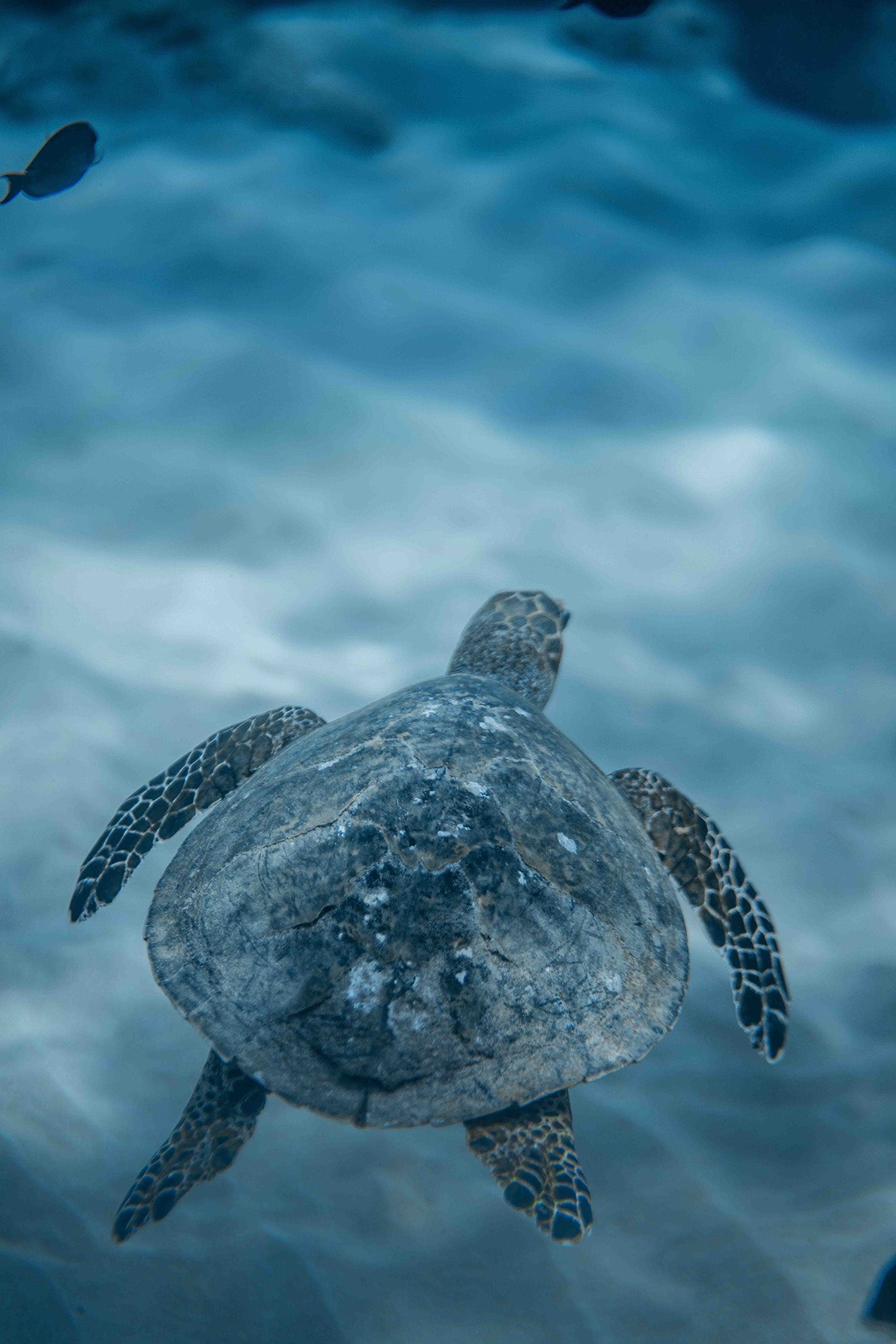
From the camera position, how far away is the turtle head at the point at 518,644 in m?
2.91

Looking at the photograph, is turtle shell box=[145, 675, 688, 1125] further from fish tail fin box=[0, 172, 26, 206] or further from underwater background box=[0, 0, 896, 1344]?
fish tail fin box=[0, 172, 26, 206]

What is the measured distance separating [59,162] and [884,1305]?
611 centimetres

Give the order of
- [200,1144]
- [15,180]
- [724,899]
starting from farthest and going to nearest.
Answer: [15,180], [724,899], [200,1144]

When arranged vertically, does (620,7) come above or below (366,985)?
above

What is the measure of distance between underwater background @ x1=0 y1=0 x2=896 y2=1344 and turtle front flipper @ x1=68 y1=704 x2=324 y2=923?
7.1 inches

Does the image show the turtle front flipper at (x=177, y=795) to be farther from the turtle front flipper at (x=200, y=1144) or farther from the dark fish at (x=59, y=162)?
the dark fish at (x=59, y=162)

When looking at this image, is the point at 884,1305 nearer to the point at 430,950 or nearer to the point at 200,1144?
the point at 430,950

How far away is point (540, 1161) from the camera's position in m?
1.84

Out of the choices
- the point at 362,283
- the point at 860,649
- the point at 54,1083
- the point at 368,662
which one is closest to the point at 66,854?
the point at 54,1083

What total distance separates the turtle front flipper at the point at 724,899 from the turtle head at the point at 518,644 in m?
0.52

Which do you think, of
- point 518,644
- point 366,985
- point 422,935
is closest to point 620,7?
point 518,644

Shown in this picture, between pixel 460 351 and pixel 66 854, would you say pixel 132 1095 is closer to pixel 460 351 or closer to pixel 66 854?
pixel 66 854

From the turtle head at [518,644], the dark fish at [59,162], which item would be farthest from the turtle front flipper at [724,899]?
the dark fish at [59,162]

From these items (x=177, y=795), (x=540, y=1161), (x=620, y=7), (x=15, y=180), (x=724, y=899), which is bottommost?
(x=724, y=899)
